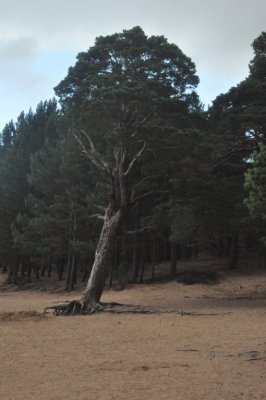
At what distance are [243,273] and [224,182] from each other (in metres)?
10.4

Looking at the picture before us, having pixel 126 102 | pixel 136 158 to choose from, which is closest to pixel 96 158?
pixel 136 158

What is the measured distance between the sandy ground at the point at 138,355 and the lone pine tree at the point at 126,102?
14.9 ft

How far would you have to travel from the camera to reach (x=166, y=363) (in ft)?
29.5

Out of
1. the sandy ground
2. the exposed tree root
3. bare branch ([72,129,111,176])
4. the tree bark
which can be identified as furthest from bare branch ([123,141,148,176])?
the sandy ground

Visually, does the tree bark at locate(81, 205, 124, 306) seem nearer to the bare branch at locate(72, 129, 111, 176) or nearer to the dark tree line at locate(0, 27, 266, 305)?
the dark tree line at locate(0, 27, 266, 305)

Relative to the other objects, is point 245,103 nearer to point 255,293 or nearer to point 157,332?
point 255,293

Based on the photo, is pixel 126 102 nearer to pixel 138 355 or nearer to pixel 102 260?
pixel 102 260

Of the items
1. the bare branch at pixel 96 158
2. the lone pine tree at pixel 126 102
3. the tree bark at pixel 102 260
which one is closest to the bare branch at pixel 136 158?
the lone pine tree at pixel 126 102

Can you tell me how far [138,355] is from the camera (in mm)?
10125

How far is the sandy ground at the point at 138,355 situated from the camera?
22.9 ft

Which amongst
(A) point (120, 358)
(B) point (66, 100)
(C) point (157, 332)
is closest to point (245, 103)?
(B) point (66, 100)

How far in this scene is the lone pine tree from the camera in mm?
19047

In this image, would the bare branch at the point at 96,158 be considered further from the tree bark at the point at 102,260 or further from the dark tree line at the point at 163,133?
the tree bark at the point at 102,260

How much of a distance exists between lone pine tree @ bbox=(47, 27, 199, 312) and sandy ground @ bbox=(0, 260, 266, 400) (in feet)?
14.9
